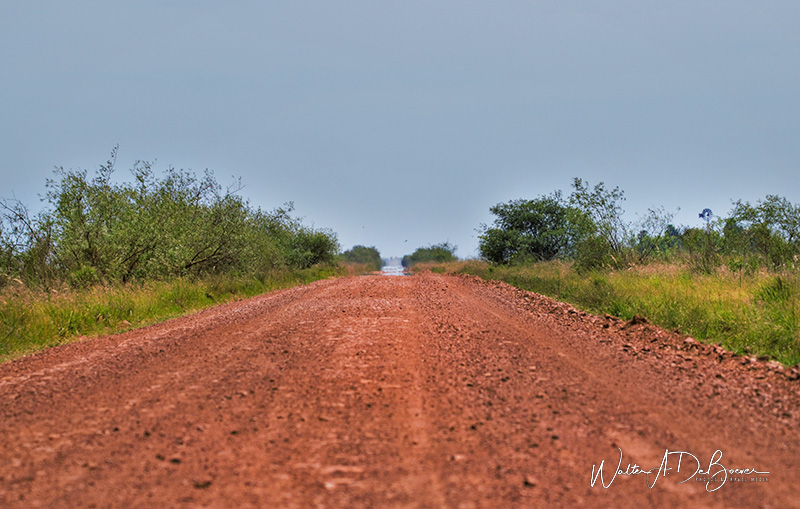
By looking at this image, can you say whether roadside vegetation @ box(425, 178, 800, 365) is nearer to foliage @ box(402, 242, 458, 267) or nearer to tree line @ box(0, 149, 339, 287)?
tree line @ box(0, 149, 339, 287)

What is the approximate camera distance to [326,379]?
530 centimetres

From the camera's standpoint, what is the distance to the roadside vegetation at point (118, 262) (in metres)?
9.83

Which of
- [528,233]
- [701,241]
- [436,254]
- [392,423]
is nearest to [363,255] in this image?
[436,254]

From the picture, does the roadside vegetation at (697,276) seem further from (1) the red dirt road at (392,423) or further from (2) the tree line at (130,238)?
(2) the tree line at (130,238)

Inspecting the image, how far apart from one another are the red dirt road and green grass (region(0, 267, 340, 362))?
145cm

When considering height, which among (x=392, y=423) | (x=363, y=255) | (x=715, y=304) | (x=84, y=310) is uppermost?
(x=363, y=255)

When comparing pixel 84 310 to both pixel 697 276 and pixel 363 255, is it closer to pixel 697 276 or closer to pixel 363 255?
pixel 697 276

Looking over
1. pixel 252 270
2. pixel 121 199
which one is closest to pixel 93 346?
pixel 121 199

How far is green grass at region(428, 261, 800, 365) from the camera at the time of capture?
23.8ft

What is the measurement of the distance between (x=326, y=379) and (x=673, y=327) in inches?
243

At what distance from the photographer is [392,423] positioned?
3.99 meters

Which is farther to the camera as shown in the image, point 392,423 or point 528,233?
point 528,233

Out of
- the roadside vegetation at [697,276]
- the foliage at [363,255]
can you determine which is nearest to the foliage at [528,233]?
the roadside vegetation at [697,276]

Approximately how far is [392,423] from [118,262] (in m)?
13.1
